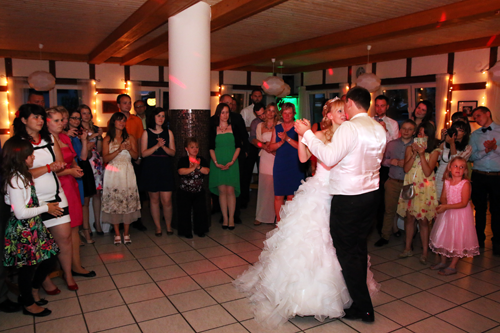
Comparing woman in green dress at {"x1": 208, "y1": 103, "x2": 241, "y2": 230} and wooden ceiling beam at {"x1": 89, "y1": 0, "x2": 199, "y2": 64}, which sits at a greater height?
wooden ceiling beam at {"x1": 89, "y1": 0, "x2": 199, "y2": 64}

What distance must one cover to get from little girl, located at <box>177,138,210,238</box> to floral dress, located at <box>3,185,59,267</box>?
2114 millimetres

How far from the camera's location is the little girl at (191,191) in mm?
4891

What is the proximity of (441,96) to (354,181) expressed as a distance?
24.3ft

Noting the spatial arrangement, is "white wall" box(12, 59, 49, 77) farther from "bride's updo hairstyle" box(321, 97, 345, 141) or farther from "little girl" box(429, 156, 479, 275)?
"little girl" box(429, 156, 479, 275)

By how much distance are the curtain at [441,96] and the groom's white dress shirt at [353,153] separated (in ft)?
23.5

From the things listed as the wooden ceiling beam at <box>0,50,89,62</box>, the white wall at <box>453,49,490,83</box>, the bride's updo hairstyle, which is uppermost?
the wooden ceiling beam at <box>0,50,89,62</box>

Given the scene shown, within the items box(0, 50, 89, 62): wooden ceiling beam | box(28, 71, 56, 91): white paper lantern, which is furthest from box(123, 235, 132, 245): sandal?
box(0, 50, 89, 62): wooden ceiling beam

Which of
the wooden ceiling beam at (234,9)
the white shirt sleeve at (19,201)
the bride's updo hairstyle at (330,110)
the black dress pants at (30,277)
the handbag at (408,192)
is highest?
the wooden ceiling beam at (234,9)

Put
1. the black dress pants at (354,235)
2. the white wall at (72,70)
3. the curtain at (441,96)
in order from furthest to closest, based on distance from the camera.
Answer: the white wall at (72,70)
the curtain at (441,96)
the black dress pants at (354,235)

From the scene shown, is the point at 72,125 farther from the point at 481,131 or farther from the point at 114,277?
the point at 481,131

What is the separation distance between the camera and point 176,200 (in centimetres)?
516

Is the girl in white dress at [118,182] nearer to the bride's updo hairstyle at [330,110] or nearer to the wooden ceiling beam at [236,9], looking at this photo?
the wooden ceiling beam at [236,9]

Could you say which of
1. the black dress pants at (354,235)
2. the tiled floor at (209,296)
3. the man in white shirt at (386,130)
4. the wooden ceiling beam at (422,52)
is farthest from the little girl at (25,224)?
the wooden ceiling beam at (422,52)

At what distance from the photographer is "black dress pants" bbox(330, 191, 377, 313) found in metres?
2.82
